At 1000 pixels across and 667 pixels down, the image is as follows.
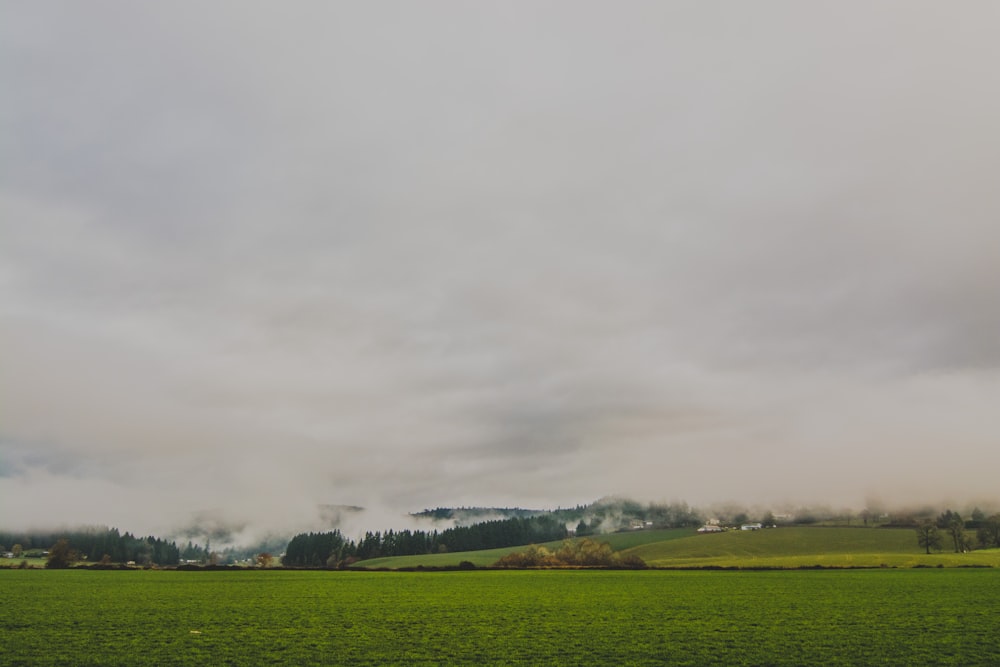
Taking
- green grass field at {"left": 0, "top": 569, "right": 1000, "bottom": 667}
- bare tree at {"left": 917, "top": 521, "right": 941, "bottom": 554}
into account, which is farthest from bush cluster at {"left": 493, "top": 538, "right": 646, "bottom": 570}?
bare tree at {"left": 917, "top": 521, "right": 941, "bottom": 554}

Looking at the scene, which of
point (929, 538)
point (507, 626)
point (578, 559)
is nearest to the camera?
point (507, 626)

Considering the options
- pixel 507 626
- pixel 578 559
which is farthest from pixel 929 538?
pixel 507 626

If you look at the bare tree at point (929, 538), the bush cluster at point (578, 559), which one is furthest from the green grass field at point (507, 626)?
the bare tree at point (929, 538)

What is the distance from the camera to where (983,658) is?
109ft

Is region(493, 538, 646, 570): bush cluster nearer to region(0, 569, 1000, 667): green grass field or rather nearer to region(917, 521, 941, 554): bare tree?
region(0, 569, 1000, 667): green grass field

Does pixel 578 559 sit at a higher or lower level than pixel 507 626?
lower

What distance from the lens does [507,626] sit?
46875 millimetres

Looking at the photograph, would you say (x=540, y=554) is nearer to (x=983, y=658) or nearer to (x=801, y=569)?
(x=801, y=569)

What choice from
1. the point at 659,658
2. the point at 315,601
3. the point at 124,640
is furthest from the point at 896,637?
the point at 315,601

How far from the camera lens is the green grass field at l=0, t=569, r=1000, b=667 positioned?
1363 inches

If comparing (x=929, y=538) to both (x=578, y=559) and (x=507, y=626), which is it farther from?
(x=507, y=626)

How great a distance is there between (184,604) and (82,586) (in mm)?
30772

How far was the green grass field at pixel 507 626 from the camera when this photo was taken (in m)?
34.6

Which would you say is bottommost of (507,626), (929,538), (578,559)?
(929,538)
